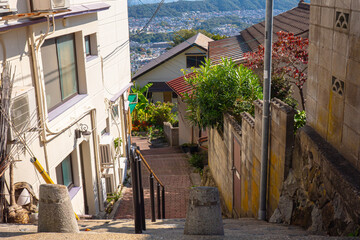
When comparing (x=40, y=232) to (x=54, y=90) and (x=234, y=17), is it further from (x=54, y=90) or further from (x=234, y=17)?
(x=234, y=17)

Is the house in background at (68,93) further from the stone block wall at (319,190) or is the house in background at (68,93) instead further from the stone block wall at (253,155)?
the stone block wall at (319,190)

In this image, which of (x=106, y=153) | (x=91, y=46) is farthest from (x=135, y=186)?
(x=91, y=46)

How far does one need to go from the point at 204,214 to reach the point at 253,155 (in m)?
4.21

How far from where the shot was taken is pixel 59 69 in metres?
9.63

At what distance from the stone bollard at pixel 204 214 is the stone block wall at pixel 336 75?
2.10 meters

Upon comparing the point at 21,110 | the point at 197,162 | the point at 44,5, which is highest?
the point at 44,5

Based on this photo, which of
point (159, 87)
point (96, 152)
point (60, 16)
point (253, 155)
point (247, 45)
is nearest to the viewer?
point (60, 16)

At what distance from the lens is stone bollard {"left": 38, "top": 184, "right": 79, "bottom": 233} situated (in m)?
4.68

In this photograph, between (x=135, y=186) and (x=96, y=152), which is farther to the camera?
(x=96, y=152)

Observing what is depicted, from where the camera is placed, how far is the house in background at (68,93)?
736cm

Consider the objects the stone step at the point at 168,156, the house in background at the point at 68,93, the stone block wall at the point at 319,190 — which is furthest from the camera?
the stone step at the point at 168,156

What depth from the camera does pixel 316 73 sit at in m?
6.97

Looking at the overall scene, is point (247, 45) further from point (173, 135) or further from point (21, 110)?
point (21, 110)

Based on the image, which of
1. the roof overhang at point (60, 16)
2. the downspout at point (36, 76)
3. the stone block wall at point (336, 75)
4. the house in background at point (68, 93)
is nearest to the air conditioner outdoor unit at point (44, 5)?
the house in background at point (68, 93)
